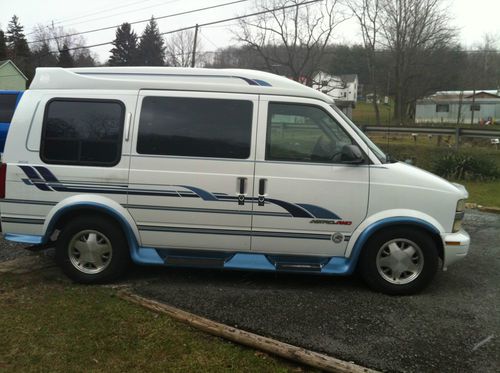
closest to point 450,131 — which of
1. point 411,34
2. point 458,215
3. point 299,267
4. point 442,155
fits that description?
point 442,155

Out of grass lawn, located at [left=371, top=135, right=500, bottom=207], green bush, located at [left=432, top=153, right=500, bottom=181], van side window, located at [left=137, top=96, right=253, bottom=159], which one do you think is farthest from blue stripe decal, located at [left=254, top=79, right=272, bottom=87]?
green bush, located at [left=432, top=153, right=500, bottom=181]

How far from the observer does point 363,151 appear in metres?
4.60

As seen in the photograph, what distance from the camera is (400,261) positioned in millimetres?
4664

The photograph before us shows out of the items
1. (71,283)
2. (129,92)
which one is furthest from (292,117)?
(71,283)

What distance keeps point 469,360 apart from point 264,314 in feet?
5.45

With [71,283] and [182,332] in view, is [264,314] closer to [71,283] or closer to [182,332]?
[182,332]

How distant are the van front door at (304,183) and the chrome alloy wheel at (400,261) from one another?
0.42m

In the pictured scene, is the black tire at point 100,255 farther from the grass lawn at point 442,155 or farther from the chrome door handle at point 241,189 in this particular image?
the grass lawn at point 442,155

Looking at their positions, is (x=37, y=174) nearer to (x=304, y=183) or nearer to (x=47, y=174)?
(x=47, y=174)

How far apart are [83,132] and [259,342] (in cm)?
279

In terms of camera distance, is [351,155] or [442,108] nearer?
[351,155]

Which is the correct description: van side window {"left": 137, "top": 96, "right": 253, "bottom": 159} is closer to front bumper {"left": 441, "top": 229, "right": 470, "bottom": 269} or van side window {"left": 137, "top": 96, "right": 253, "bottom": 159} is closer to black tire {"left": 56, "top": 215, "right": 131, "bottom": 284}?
black tire {"left": 56, "top": 215, "right": 131, "bottom": 284}

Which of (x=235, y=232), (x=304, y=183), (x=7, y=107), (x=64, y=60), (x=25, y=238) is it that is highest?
(x=64, y=60)

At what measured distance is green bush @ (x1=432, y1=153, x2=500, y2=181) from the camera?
11781mm
